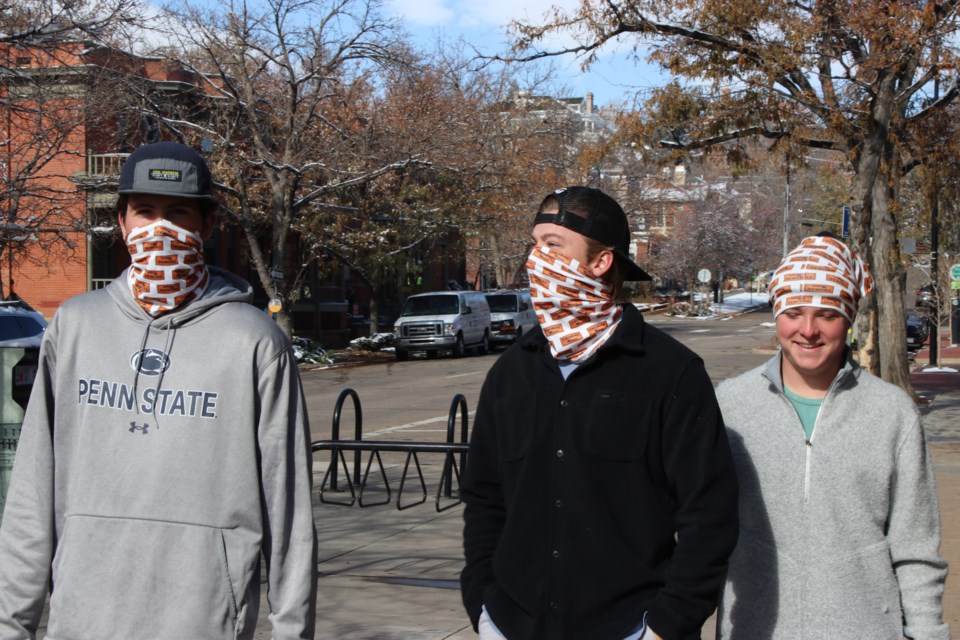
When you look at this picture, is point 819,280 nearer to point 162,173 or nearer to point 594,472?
point 594,472

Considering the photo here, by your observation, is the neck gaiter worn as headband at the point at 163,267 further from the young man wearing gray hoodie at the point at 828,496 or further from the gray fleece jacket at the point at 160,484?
the young man wearing gray hoodie at the point at 828,496

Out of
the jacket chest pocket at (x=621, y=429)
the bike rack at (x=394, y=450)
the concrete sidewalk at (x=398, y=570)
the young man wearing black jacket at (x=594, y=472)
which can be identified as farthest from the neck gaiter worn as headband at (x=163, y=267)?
the bike rack at (x=394, y=450)

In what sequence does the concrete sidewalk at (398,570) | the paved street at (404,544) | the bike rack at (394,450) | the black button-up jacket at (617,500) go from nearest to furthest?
the black button-up jacket at (617,500) → the concrete sidewalk at (398,570) → the paved street at (404,544) → the bike rack at (394,450)

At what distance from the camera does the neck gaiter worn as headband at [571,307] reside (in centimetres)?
301

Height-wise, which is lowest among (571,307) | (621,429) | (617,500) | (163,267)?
(617,500)

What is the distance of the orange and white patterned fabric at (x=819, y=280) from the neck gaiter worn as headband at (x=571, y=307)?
0.51m

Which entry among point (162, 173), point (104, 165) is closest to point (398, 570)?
point (162, 173)

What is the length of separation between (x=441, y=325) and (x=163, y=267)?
103 ft

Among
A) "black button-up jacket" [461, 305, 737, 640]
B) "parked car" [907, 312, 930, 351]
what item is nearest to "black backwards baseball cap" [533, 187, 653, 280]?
"black button-up jacket" [461, 305, 737, 640]

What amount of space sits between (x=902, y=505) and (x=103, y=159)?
101 ft

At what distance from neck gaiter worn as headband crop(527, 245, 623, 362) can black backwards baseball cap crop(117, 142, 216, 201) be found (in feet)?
3.07

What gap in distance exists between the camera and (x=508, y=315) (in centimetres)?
3906

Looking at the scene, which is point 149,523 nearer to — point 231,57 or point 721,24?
point 721,24

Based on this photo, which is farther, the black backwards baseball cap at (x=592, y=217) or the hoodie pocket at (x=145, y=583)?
the black backwards baseball cap at (x=592, y=217)
